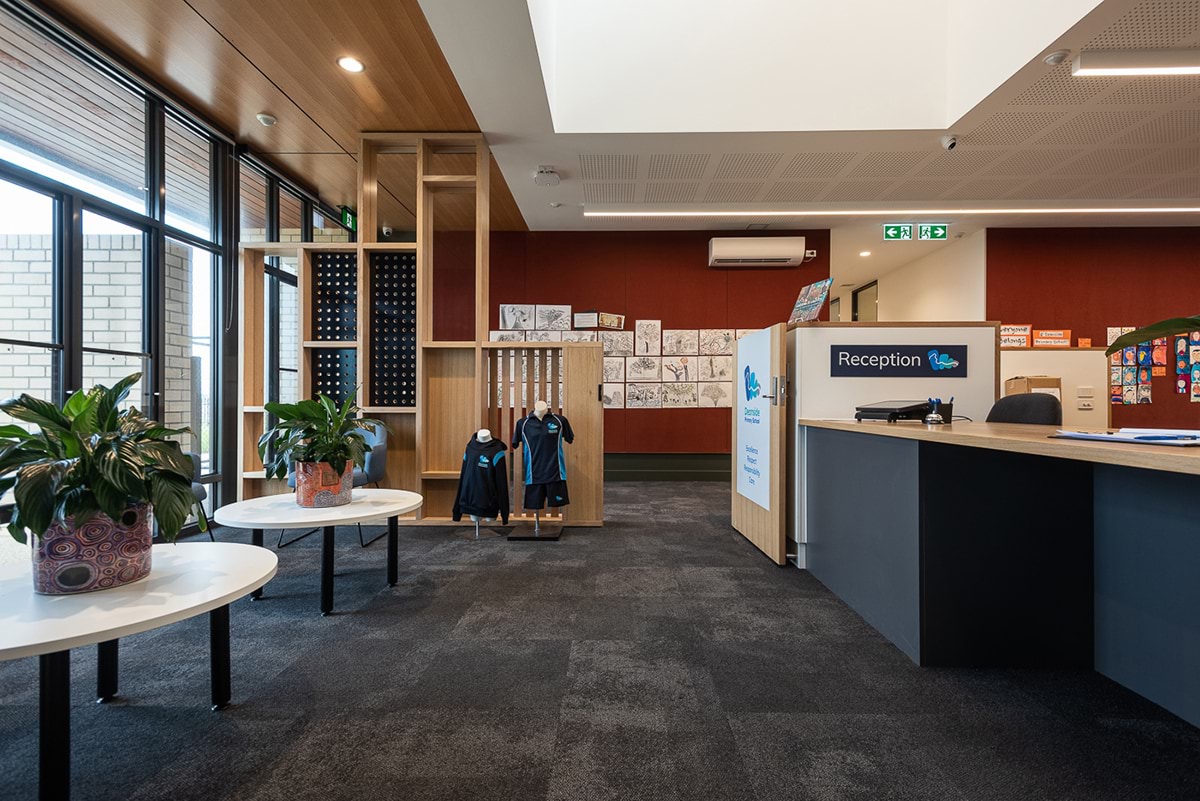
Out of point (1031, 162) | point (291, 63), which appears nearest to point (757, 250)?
point (1031, 162)

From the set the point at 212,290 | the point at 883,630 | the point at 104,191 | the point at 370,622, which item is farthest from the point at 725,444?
the point at 104,191

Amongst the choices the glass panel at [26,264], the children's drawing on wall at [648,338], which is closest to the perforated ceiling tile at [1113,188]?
the children's drawing on wall at [648,338]

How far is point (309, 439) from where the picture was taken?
8.27 ft

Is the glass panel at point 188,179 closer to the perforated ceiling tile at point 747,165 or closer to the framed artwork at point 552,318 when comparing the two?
the framed artwork at point 552,318

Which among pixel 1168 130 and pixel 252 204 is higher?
pixel 1168 130

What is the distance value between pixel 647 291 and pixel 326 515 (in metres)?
5.25

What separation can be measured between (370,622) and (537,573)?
1005 millimetres

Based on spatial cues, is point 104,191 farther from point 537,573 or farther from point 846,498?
point 846,498

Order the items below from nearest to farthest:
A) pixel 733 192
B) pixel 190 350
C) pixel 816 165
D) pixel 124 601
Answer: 1. pixel 124 601
2. pixel 190 350
3. pixel 816 165
4. pixel 733 192

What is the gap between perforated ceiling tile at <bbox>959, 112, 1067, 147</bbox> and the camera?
152 inches

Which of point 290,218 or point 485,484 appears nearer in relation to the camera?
point 485,484

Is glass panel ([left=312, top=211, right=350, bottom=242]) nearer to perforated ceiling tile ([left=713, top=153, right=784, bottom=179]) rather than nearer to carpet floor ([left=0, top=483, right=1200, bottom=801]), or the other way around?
perforated ceiling tile ([left=713, top=153, right=784, bottom=179])

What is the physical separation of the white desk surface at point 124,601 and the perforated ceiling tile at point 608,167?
409 cm

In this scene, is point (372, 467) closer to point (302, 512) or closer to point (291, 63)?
point (302, 512)
